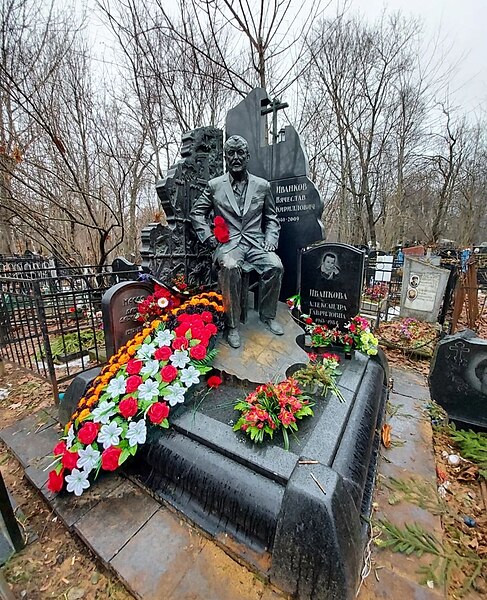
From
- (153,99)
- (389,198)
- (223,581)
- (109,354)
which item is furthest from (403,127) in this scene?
(223,581)

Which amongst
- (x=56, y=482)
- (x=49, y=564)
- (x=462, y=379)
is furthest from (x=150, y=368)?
(x=462, y=379)

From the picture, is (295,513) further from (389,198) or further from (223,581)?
(389,198)

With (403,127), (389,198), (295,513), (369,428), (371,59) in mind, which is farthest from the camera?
(389,198)

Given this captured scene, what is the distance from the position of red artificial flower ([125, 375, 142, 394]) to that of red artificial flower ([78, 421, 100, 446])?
0.35 metres

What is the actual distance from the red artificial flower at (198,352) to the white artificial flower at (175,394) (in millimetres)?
323

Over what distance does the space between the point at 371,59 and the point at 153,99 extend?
434 inches

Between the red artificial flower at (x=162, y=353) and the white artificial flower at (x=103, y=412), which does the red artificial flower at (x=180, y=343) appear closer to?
the red artificial flower at (x=162, y=353)

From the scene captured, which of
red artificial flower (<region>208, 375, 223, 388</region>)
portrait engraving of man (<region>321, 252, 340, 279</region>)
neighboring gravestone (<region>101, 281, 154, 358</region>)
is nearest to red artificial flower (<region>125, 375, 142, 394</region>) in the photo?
red artificial flower (<region>208, 375, 223, 388</region>)

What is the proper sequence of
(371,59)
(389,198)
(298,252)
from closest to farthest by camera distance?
(298,252) < (371,59) < (389,198)

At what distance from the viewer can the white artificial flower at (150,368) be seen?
2.61 m

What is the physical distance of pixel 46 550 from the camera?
1994mm

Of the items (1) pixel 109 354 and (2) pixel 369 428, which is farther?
(1) pixel 109 354

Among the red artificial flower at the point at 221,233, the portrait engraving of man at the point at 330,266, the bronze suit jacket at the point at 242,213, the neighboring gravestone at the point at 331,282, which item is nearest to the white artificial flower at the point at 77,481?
the bronze suit jacket at the point at 242,213

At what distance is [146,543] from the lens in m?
1.91
